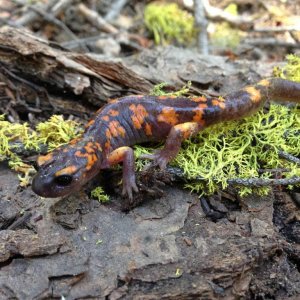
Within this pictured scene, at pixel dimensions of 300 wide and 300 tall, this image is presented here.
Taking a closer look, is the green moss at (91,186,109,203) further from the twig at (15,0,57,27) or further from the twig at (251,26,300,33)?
the twig at (251,26,300,33)

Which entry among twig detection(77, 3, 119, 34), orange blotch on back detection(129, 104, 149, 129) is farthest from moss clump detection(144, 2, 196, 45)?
orange blotch on back detection(129, 104, 149, 129)

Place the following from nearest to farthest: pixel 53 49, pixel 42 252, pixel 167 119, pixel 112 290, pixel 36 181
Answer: pixel 112 290 → pixel 42 252 → pixel 36 181 → pixel 167 119 → pixel 53 49

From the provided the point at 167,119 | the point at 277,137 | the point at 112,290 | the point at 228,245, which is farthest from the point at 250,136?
the point at 112,290

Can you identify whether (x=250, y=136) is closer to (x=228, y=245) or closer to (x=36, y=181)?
(x=228, y=245)

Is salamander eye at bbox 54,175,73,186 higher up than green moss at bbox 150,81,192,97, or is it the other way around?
green moss at bbox 150,81,192,97

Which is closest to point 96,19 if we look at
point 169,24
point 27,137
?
point 169,24

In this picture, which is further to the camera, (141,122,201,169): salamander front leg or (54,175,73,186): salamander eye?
(141,122,201,169): salamander front leg

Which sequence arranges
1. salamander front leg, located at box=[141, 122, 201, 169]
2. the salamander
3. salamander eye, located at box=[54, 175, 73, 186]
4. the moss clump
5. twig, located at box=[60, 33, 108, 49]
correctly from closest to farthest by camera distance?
salamander eye, located at box=[54, 175, 73, 186]
salamander front leg, located at box=[141, 122, 201, 169]
the salamander
twig, located at box=[60, 33, 108, 49]
the moss clump
